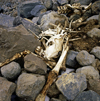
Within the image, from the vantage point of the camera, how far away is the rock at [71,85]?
160cm

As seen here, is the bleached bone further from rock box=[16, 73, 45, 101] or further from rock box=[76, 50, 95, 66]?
rock box=[76, 50, 95, 66]

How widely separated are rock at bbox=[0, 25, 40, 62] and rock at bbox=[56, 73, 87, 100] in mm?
1184

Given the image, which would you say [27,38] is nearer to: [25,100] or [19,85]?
[19,85]

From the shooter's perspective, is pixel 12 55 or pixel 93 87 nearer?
pixel 93 87

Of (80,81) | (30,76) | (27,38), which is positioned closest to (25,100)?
(30,76)

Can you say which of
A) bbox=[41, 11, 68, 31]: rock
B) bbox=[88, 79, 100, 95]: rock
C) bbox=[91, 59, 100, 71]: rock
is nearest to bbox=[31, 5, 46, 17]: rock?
bbox=[41, 11, 68, 31]: rock

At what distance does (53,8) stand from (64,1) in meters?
0.73

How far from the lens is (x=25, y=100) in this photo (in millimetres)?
1699

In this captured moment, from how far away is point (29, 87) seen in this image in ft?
5.36

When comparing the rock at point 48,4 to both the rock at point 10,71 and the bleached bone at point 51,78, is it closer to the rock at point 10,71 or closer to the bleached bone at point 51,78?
the bleached bone at point 51,78

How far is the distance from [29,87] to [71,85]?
0.67m

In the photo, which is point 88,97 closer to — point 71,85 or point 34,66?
point 71,85

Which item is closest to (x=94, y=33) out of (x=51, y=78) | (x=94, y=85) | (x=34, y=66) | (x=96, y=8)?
(x=96, y=8)

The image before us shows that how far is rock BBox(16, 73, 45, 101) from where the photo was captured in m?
1.62
